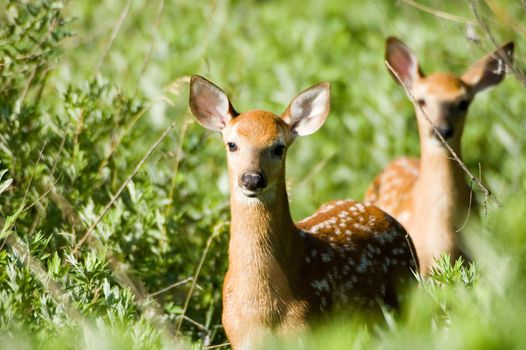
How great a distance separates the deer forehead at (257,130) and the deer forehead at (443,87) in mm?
1738

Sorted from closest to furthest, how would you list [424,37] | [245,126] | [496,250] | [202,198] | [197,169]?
[496,250] < [245,126] < [202,198] < [197,169] < [424,37]

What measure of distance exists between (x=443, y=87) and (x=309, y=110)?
59.4 inches

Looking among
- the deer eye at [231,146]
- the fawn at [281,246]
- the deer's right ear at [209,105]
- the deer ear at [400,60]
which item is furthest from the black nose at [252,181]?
the deer ear at [400,60]

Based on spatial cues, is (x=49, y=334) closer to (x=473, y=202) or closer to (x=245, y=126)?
(x=245, y=126)

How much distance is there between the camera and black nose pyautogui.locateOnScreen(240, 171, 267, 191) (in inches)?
178

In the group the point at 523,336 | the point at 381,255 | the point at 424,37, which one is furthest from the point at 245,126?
the point at 424,37

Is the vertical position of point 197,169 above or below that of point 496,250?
below

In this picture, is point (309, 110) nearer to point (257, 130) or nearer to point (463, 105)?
point (257, 130)

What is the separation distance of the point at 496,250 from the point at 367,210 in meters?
2.09

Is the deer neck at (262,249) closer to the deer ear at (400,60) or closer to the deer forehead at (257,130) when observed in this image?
the deer forehead at (257,130)

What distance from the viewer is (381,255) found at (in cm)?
527

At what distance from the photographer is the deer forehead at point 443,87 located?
637 cm

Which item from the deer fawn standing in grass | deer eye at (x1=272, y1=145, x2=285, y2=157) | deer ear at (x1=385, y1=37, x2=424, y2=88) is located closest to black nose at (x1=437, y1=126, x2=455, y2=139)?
the deer fawn standing in grass

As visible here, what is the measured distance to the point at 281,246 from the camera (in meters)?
4.73
